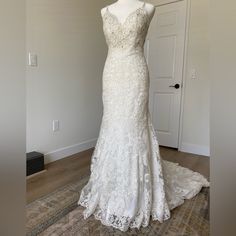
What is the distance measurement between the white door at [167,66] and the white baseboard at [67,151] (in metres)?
1.07

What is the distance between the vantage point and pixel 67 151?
281 cm

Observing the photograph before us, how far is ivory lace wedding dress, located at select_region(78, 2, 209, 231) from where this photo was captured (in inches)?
57.8

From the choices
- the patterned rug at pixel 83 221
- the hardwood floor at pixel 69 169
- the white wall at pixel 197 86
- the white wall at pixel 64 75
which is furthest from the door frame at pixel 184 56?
the patterned rug at pixel 83 221

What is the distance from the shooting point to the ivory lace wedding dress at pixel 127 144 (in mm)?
1469

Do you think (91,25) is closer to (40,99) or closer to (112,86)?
(40,99)

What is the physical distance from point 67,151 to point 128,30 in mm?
1802

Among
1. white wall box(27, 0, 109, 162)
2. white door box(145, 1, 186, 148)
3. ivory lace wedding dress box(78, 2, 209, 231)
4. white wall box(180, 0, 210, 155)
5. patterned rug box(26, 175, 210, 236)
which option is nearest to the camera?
patterned rug box(26, 175, 210, 236)

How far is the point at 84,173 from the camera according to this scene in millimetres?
2299

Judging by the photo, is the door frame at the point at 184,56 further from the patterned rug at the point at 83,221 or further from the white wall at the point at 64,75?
the patterned rug at the point at 83,221

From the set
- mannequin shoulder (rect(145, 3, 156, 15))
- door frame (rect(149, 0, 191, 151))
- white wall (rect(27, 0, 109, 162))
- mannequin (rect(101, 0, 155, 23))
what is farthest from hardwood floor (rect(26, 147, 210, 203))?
mannequin shoulder (rect(145, 3, 156, 15))

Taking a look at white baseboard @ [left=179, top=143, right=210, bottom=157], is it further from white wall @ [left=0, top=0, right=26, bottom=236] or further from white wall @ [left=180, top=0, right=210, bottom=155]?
white wall @ [left=0, top=0, right=26, bottom=236]

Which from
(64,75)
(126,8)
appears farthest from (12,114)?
(64,75)

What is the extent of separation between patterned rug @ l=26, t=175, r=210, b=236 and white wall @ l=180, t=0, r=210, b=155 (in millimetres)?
1376

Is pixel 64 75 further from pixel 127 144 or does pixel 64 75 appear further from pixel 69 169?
pixel 127 144
